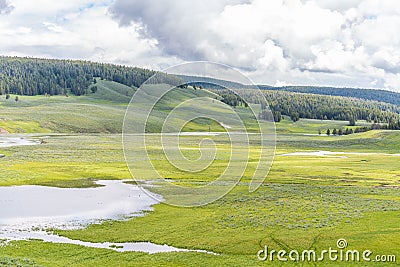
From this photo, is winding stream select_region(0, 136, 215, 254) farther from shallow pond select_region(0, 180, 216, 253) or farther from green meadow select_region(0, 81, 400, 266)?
green meadow select_region(0, 81, 400, 266)

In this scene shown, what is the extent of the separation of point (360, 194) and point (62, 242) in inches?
1653

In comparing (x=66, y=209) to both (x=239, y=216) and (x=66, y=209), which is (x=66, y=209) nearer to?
(x=66, y=209)

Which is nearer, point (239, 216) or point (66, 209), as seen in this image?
point (239, 216)

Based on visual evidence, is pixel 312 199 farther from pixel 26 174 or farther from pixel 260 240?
pixel 26 174

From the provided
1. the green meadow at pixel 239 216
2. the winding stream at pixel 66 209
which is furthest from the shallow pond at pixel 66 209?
the green meadow at pixel 239 216

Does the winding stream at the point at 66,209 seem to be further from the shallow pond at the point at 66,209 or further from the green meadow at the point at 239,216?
the green meadow at the point at 239,216

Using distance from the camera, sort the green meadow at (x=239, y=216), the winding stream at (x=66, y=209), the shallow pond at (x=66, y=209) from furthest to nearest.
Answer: the shallow pond at (x=66, y=209), the winding stream at (x=66, y=209), the green meadow at (x=239, y=216)

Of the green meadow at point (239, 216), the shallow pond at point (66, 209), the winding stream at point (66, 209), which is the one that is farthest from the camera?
the shallow pond at point (66, 209)

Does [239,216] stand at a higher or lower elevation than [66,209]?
lower

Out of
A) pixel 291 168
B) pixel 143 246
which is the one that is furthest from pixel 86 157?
pixel 143 246

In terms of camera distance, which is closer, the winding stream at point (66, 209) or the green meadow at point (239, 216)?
Answer: the green meadow at point (239, 216)

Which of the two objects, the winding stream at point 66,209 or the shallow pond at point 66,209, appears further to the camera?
the shallow pond at point 66,209

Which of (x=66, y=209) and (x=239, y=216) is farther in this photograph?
(x=66, y=209)

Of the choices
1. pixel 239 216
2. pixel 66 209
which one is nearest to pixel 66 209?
pixel 66 209
